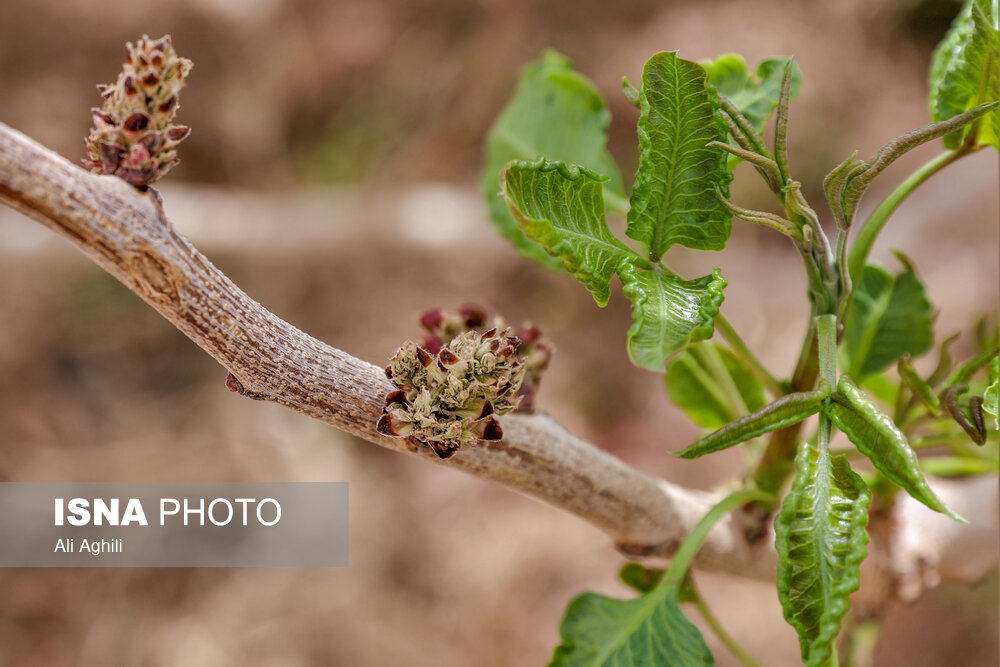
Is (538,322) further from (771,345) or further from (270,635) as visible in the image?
(270,635)

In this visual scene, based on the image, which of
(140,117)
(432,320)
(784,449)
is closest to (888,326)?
(784,449)

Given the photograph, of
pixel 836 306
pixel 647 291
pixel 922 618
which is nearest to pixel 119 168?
pixel 647 291

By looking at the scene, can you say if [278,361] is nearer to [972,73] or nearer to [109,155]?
[109,155]

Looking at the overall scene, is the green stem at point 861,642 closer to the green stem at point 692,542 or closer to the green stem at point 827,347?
the green stem at point 692,542

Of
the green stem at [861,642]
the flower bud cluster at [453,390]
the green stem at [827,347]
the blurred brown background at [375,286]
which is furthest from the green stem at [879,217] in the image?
the blurred brown background at [375,286]

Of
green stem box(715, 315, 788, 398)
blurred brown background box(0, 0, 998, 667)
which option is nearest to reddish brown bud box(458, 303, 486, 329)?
green stem box(715, 315, 788, 398)

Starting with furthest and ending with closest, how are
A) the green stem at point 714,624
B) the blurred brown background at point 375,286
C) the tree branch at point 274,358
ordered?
the blurred brown background at point 375,286 < the green stem at point 714,624 < the tree branch at point 274,358
